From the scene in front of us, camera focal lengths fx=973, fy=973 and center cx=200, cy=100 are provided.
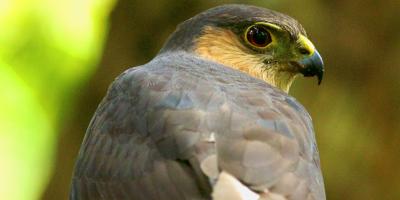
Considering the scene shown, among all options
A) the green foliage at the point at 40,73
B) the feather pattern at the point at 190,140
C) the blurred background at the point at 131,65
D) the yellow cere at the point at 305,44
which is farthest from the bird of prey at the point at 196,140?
the green foliage at the point at 40,73

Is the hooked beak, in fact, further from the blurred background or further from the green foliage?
the green foliage

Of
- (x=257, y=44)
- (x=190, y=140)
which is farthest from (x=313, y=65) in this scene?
(x=190, y=140)

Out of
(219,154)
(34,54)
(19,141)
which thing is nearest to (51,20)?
(34,54)

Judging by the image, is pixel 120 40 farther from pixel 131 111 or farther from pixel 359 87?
pixel 131 111

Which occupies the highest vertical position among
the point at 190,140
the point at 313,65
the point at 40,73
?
the point at 190,140

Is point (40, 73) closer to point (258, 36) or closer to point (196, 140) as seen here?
point (258, 36)
